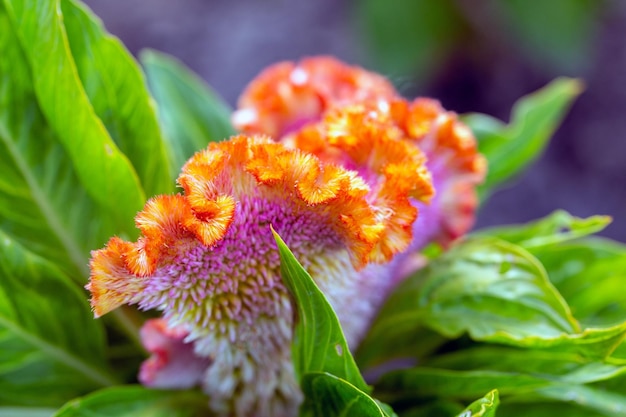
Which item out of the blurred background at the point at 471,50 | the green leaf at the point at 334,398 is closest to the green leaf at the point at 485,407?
the green leaf at the point at 334,398

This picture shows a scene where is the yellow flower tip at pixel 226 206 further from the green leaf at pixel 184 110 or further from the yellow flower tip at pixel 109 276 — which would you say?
the green leaf at pixel 184 110

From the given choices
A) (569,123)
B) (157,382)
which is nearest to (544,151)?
(569,123)

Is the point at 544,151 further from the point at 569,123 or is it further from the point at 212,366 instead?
the point at 212,366

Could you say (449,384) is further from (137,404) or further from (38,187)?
(38,187)

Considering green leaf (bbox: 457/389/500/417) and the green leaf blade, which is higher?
the green leaf blade

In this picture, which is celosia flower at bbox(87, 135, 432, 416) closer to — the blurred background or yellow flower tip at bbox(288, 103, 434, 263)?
yellow flower tip at bbox(288, 103, 434, 263)

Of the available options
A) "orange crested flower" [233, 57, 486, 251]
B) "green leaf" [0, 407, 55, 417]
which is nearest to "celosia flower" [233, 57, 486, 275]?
"orange crested flower" [233, 57, 486, 251]
